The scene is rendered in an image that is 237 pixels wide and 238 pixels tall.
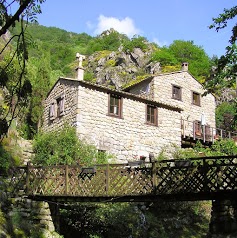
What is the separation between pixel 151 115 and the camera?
21797mm

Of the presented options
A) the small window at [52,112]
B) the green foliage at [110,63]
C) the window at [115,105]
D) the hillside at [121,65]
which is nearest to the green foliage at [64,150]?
the small window at [52,112]

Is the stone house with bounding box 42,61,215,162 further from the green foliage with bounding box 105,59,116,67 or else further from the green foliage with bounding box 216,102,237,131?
the green foliage with bounding box 105,59,116,67

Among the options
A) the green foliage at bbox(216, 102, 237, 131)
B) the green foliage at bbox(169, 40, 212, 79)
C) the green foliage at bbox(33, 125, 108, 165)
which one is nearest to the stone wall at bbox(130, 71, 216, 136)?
the green foliage at bbox(216, 102, 237, 131)

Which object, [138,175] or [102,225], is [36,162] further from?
[138,175]

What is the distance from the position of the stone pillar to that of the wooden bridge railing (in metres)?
0.63

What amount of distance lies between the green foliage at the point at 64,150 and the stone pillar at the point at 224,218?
6844 mm

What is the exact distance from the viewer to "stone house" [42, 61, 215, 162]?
19.1m

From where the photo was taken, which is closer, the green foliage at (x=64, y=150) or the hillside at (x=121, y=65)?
the green foliage at (x=64, y=150)

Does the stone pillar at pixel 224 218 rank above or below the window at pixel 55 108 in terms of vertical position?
below

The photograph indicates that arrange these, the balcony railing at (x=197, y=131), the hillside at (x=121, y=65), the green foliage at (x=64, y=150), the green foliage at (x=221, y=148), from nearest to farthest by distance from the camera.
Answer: the green foliage at (x=64, y=150) < the green foliage at (x=221, y=148) < the balcony railing at (x=197, y=131) < the hillside at (x=121, y=65)

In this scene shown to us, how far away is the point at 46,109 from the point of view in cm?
2255

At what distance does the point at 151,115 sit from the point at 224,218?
36.6 ft

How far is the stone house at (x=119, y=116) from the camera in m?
19.1

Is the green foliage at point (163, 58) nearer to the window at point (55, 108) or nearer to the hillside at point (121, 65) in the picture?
the hillside at point (121, 65)
